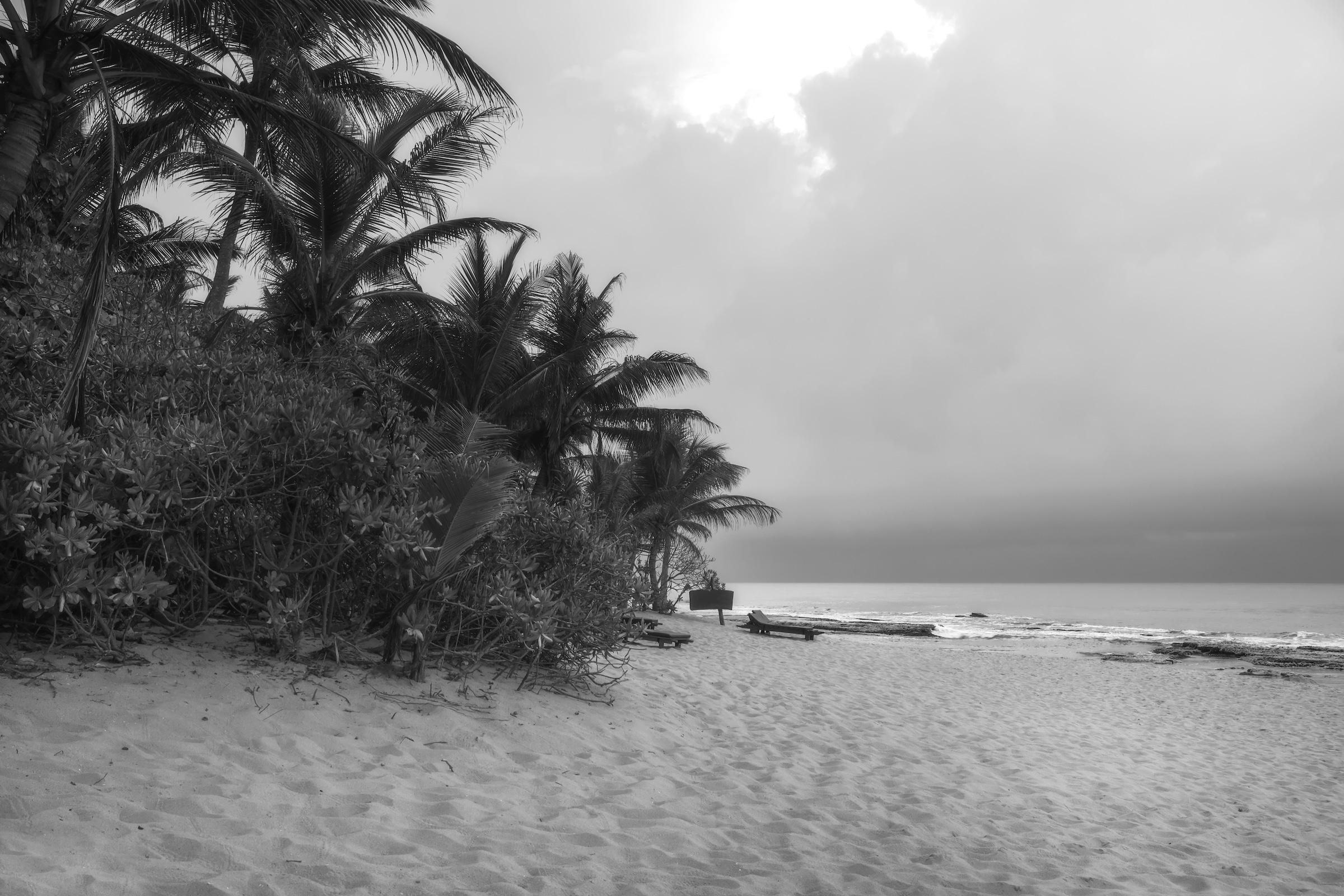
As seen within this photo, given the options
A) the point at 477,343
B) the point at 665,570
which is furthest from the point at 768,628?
the point at 477,343

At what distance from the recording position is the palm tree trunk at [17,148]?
4.91 metres

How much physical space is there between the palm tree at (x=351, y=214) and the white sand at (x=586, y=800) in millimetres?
6342

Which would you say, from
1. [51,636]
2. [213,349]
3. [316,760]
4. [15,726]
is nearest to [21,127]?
[213,349]

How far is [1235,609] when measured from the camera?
5503cm

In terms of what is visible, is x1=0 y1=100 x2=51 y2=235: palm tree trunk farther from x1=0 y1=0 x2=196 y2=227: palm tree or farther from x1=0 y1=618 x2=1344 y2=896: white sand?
x1=0 y1=618 x2=1344 y2=896: white sand

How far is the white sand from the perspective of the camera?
10.4ft

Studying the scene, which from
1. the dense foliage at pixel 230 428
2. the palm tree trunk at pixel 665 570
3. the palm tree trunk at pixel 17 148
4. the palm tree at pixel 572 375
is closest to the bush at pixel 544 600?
the dense foliage at pixel 230 428

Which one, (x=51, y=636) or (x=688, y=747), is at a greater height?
(x=51, y=636)

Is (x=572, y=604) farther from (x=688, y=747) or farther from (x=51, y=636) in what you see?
(x=51, y=636)

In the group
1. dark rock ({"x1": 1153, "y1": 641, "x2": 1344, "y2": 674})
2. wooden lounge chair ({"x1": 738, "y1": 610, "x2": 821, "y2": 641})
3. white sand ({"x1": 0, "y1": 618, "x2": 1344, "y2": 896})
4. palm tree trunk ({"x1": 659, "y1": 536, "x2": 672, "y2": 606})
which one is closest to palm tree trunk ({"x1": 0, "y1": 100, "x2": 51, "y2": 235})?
white sand ({"x1": 0, "y1": 618, "x2": 1344, "y2": 896})

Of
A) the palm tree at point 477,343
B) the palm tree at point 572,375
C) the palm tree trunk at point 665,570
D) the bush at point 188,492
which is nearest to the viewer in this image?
the bush at point 188,492

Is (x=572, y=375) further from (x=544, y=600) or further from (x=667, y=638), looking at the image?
(x=544, y=600)

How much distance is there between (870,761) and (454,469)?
148 inches

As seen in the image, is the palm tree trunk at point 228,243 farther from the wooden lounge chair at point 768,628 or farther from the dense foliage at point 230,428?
the wooden lounge chair at point 768,628
